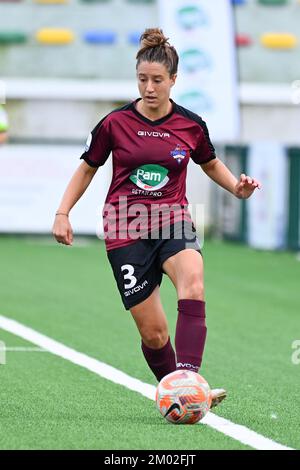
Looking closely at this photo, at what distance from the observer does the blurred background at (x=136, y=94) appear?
80.3 ft

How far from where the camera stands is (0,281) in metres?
17.0

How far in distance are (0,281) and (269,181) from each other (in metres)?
7.62

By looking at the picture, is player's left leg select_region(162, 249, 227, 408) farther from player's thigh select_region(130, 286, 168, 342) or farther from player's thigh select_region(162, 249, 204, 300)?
player's thigh select_region(130, 286, 168, 342)

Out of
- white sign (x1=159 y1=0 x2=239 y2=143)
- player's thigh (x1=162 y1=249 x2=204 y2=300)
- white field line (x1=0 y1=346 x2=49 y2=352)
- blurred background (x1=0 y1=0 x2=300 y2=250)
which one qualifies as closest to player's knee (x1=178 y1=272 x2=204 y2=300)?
player's thigh (x1=162 y1=249 x2=204 y2=300)

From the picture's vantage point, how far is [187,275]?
7.65 m

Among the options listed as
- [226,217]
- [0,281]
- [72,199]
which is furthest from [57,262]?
[72,199]

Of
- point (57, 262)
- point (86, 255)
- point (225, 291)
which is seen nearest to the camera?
point (225, 291)

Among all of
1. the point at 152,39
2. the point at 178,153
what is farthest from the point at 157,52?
the point at 178,153

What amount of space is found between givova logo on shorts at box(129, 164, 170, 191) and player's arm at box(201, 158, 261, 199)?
40 centimetres

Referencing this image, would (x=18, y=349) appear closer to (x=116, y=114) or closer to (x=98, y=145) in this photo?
(x=98, y=145)

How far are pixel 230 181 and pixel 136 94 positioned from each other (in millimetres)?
20461

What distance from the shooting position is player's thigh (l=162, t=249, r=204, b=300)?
25.1 ft
